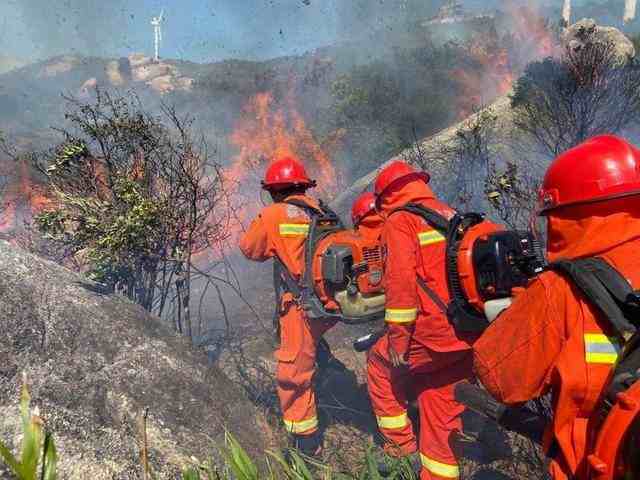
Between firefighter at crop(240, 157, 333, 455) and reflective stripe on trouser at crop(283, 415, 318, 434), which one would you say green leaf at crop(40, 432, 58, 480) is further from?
reflective stripe on trouser at crop(283, 415, 318, 434)

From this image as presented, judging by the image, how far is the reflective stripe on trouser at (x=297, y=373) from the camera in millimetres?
3445

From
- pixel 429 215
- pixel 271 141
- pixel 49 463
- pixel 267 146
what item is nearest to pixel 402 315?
pixel 429 215

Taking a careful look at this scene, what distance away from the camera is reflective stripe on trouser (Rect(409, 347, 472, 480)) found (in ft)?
9.53

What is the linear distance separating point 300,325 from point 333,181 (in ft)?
46.9

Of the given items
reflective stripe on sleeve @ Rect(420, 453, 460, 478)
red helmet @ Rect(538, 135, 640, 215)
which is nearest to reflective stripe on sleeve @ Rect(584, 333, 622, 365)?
red helmet @ Rect(538, 135, 640, 215)

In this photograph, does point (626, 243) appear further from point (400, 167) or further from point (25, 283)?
point (25, 283)

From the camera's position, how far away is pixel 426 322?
2969 mm

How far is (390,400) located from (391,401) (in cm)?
1

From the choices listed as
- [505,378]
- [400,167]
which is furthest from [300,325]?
[505,378]

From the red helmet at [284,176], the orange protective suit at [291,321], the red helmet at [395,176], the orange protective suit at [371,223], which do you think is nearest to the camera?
the red helmet at [395,176]

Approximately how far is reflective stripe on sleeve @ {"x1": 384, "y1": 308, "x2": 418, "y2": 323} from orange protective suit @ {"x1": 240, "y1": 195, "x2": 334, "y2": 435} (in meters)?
0.86

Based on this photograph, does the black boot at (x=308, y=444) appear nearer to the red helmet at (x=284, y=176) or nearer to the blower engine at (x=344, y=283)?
the blower engine at (x=344, y=283)

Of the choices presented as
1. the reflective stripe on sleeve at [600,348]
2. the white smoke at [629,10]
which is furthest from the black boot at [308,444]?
the white smoke at [629,10]

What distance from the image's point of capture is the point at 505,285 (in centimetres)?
228
